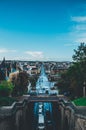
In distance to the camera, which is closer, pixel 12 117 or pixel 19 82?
pixel 12 117

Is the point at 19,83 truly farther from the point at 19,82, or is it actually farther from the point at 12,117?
the point at 12,117

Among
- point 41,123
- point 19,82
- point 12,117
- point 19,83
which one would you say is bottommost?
point 41,123

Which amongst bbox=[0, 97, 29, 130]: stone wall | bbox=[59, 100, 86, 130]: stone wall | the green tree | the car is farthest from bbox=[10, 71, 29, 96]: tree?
bbox=[59, 100, 86, 130]: stone wall

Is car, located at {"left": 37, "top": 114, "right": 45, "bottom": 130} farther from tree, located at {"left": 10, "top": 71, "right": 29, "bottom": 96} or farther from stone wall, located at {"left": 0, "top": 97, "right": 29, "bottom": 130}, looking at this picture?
tree, located at {"left": 10, "top": 71, "right": 29, "bottom": 96}

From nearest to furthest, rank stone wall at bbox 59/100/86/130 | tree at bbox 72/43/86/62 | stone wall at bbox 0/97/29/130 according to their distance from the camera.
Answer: stone wall at bbox 59/100/86/130, stone wall at bbox 0/97/29/130, tree at bbox 72/43/86/62

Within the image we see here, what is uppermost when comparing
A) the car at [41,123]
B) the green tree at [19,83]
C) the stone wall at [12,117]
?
the green tree at [19,83]

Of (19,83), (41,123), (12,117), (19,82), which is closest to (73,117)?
(12,117)

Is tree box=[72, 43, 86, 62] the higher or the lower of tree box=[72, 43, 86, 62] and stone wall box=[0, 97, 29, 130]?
the higher

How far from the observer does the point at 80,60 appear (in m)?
73.8

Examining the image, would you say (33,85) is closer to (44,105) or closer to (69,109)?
(44,105)

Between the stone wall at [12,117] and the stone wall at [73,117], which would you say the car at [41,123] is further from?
the stone wall at [73,117]

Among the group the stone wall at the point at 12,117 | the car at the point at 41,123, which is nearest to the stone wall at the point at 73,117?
the car at the point at 41,123

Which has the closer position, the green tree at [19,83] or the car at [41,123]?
the car at [41,123]

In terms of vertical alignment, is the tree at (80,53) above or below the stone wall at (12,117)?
above
